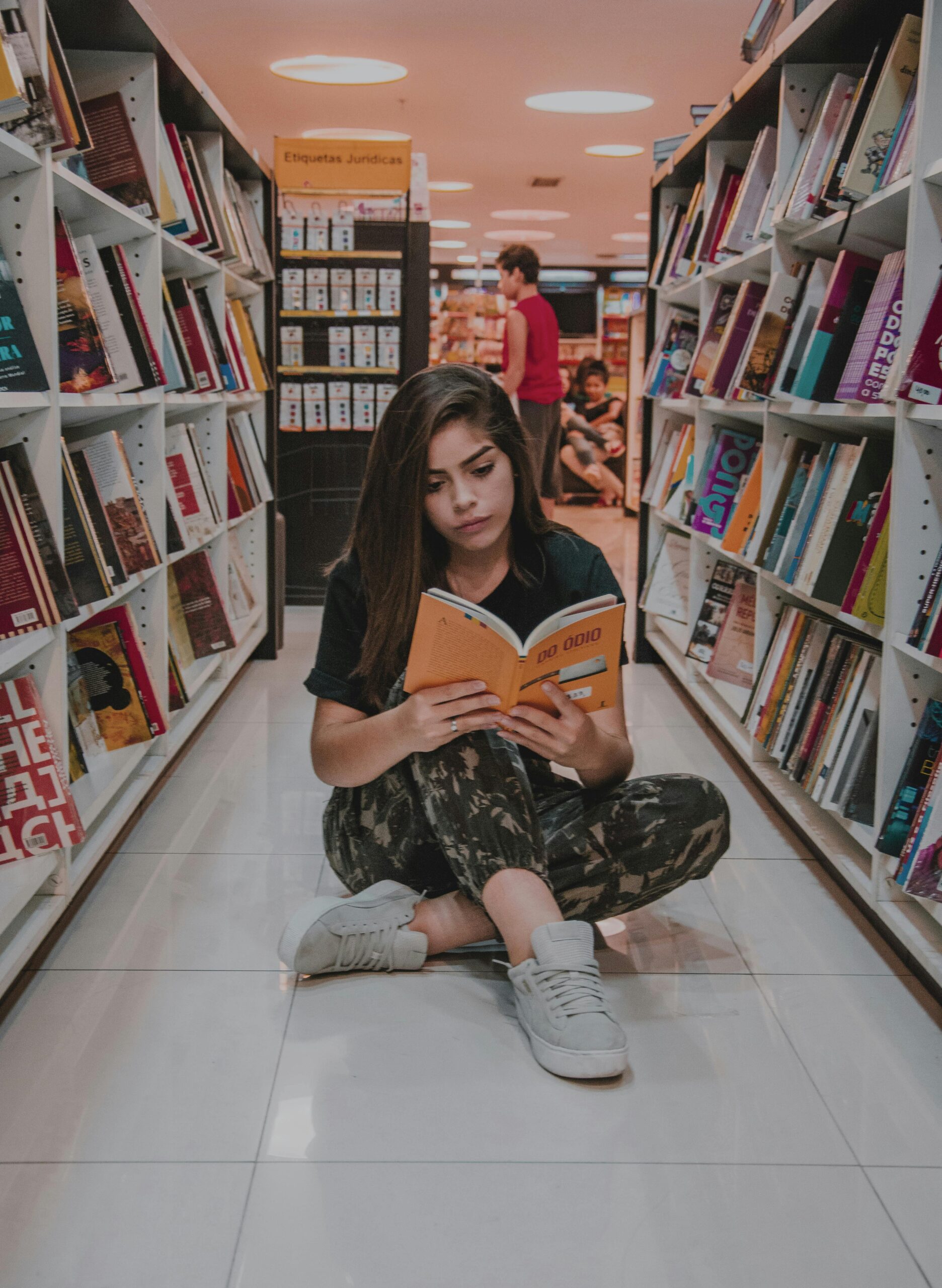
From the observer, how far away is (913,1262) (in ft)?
3.96

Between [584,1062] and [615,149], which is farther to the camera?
[615,149]

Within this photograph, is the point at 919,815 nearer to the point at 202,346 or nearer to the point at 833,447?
the point at 833,447

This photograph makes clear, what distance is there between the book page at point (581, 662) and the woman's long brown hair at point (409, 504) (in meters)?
0.29

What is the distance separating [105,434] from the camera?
2242 millimetres

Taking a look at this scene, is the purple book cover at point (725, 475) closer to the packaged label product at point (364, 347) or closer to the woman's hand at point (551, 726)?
the woman's hand at point (551, 726)

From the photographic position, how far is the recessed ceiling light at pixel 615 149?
26.5 ft

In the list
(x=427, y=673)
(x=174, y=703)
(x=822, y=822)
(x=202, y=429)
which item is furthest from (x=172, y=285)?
(x=822, y=822)

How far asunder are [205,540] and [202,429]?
46 centimetres

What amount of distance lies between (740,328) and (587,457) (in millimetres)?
8991

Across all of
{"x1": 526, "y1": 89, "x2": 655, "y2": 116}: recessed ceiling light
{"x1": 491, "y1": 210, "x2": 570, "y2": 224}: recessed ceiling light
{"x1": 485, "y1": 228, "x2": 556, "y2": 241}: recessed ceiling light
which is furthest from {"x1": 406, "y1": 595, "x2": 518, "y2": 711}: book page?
{"x1": 485, "y1": 228, "x2": 556, "y2": 241}: recessed ceiling light

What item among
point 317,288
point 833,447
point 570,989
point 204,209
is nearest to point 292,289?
point 317,288

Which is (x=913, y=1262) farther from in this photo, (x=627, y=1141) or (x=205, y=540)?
(x=205, y=540)

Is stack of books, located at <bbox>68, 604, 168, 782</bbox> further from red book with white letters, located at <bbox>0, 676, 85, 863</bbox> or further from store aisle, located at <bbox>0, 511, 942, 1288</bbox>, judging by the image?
red book with white letters, located at <bbox>0, 676, 85, 863</bbox>

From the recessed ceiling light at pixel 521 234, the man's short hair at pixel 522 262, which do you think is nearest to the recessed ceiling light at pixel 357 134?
the man's short hair at pixel 522 262
